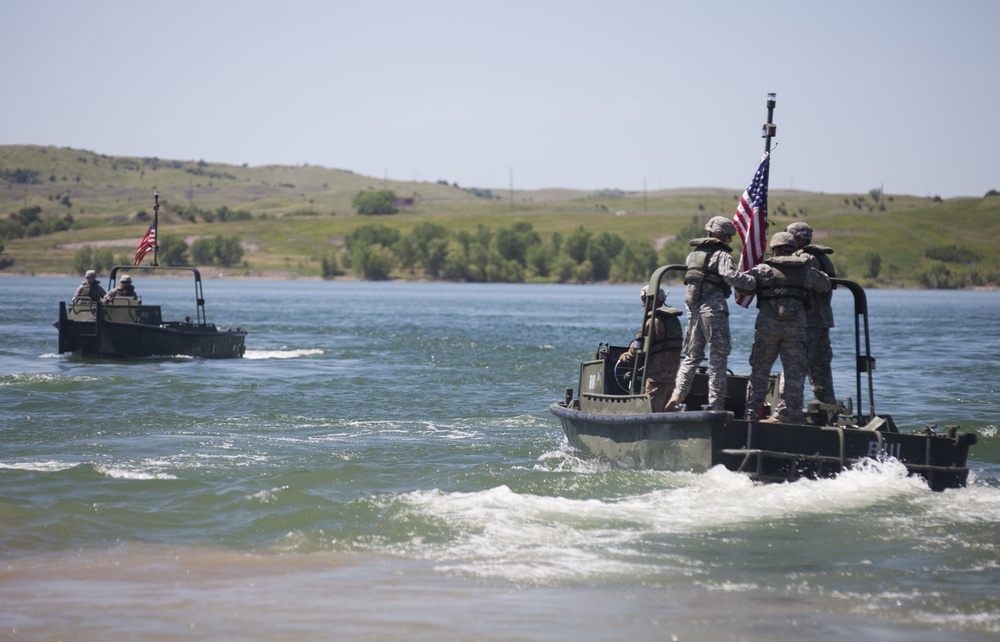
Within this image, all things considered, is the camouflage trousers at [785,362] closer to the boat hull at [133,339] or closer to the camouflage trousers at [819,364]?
the camouflage trousers at [819,364]

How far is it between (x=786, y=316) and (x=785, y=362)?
1.72 feet

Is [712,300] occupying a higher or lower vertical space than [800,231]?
lower

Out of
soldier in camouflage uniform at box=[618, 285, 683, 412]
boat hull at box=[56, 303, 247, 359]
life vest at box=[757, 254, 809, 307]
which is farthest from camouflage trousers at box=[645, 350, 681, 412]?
boat hull at box=[56, 303, 247, 359]

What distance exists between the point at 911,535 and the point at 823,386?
8.60 ft

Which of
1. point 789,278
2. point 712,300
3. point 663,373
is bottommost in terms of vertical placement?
point 663,373

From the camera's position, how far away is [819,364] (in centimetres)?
1377

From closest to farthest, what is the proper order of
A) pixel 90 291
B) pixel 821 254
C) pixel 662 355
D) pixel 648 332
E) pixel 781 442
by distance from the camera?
1. pixel 781 442
2. pixel 821 254
3. pixel 648 332
4. pixel 662 355
5. pixel 90 291

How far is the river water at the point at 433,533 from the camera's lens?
8.77 metres

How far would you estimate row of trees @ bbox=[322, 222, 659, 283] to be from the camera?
141 m

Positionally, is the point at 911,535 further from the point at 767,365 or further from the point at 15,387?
the point at 15,387

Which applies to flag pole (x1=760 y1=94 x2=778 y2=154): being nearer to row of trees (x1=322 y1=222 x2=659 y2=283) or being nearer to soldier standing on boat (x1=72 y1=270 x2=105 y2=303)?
soldier standing on boat (x1=72 y1=270 x2=105 y2=303)

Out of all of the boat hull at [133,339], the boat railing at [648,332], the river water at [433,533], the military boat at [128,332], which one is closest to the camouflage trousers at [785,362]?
the river water at [433,533]

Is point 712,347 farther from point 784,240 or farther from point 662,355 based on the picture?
point 784,240

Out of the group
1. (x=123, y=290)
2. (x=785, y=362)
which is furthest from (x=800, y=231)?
(x=123, y=290)
